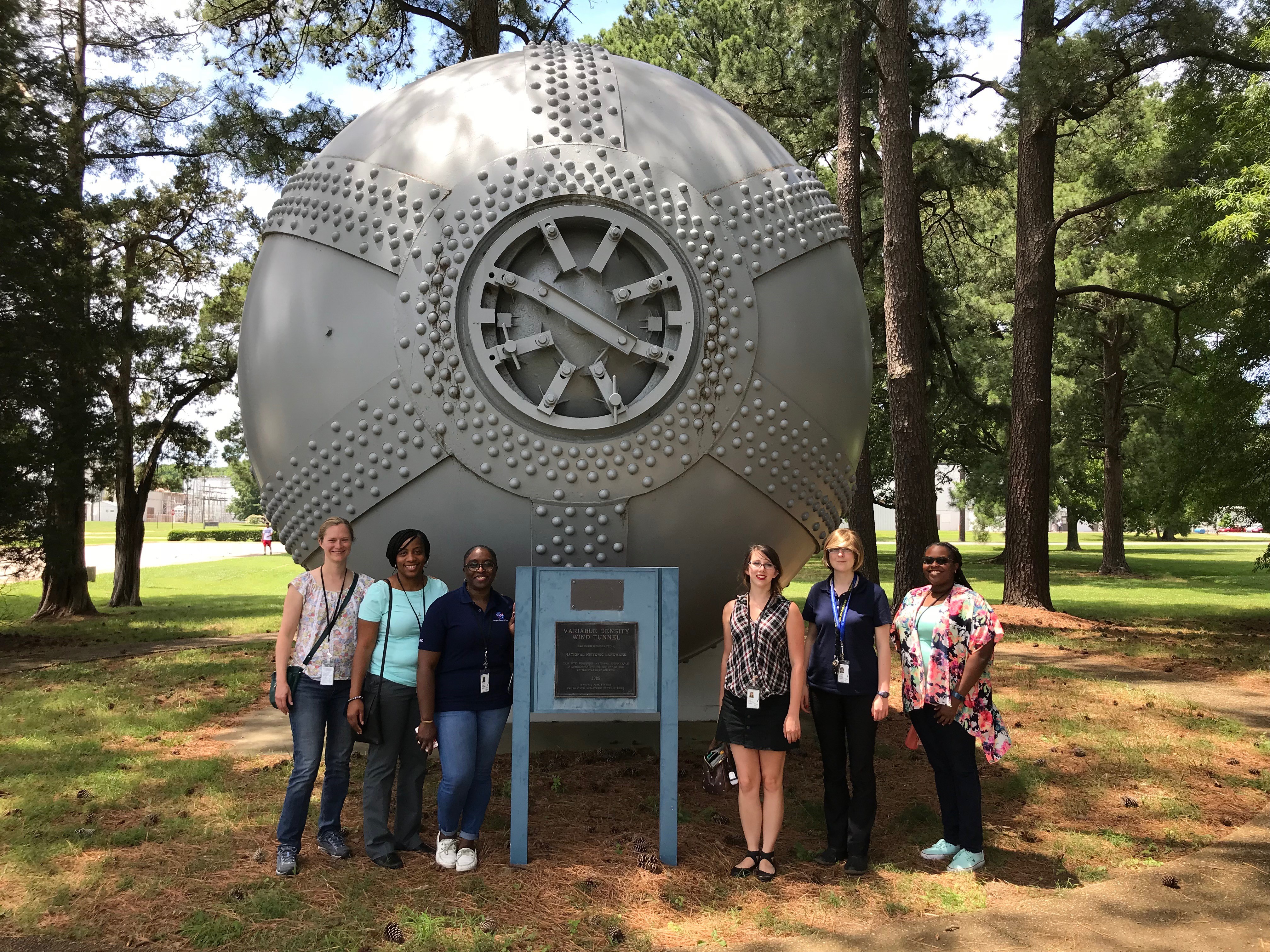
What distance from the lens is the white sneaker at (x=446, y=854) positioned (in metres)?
4.59

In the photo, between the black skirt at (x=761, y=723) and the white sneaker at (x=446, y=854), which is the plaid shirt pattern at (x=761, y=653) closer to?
the black skirt at (x=761, y=723)

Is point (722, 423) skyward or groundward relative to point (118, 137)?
groundward

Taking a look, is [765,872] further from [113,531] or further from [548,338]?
[113,531]

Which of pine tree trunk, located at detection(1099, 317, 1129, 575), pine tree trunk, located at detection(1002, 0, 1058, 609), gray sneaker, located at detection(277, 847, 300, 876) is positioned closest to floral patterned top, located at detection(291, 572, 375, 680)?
gray sneaker, located at detection(277, 847, 300, 876)

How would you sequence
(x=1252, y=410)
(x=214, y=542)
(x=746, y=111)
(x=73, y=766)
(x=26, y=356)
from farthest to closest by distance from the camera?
(x=214, y=542) < (x=746, y=111) < (x=1252, y=410) < (x=26, y=356) < (x=73, y=766)

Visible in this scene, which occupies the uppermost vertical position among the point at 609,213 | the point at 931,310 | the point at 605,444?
the point at 931,310

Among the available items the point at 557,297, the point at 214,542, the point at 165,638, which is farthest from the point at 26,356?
the point at 214,542

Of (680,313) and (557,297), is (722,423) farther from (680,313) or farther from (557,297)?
(557,297)

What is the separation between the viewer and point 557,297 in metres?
4.77

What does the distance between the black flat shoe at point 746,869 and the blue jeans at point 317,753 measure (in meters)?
1.91

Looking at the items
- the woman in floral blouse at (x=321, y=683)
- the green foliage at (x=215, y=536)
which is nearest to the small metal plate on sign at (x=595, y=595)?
the woman in floral blouse at (x=321, y=683)

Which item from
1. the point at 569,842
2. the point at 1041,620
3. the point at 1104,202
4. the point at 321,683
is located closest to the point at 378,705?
the point at 321,683

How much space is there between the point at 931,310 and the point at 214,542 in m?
52.8

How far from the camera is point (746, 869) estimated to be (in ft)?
15.0
